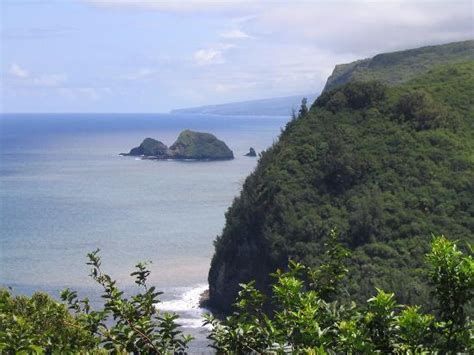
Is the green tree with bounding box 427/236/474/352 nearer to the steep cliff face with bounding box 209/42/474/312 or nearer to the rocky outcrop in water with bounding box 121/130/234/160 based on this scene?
the steep cliff face with bounding box 209/42/474/312

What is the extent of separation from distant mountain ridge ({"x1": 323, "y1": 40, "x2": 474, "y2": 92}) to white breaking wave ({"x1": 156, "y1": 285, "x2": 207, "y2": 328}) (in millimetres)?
56703

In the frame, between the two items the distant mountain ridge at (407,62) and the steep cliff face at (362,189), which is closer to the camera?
the steep cliff face at (362,189)

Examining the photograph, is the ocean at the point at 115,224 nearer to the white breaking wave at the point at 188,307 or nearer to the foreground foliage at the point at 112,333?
the white breaking wave at the point at 188,307

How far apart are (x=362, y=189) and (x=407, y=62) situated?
69654 mm

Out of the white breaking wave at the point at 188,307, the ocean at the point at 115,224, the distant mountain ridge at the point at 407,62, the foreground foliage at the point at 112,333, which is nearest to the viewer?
the foreground foliage at the point at 112,333

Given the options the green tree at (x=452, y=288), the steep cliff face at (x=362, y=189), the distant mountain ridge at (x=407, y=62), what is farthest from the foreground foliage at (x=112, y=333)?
the distant mountain ridge at (x=407, y=62)

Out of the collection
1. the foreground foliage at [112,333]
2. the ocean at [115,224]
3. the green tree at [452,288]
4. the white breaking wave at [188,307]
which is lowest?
the white breaking wave at [188,307]

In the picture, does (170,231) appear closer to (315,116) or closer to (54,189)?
(315,116)

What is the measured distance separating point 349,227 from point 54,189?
7668 cm

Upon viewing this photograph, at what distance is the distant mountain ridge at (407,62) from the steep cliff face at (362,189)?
41.0 meters

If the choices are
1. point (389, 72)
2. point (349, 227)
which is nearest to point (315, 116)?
point (349, 227)

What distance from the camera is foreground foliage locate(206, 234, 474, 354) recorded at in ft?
22.7

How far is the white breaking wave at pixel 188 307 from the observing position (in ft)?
178

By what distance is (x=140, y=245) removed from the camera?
78125mm
